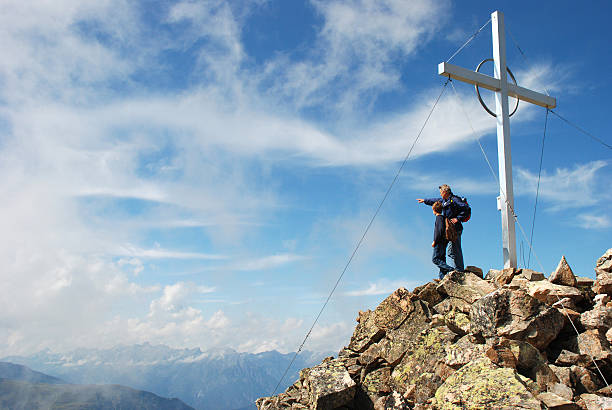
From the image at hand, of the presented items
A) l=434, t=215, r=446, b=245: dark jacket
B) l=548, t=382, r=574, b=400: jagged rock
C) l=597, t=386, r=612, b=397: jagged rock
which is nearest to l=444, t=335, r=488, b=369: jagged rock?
l=548, t=382, r=574, b=400: jagged rock

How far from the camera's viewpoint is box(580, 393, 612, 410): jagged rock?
776cm

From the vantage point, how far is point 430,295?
13.4 metres

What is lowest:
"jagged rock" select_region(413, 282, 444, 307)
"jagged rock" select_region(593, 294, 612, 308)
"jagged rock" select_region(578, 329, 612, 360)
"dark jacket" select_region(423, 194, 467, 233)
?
"jagged rock" select_region(578, 329, 612, 360)

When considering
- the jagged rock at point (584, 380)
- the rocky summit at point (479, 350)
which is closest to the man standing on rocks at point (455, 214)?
the rocky summit at point (479, 350)

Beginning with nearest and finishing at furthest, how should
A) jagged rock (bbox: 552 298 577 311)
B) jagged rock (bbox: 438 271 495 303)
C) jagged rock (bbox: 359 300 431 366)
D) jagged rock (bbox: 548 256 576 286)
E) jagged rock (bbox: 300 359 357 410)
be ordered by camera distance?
jagged rock (bbox: 552 298 577 311) → jagged rock (bbox: 300 359 357 410) → jagged rock (bbox: 548 256 576 286) → jagged rock (bbox: 359 300 431 366) → jagged rock (bbox: 438 271 495 303)

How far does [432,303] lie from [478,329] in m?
3.08

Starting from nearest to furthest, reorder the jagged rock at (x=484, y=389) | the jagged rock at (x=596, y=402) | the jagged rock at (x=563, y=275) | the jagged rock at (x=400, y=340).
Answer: the jagged rock at (x=596, y=402) < the jagged rock at (x=484, y=389) < the jagged rock at (x=563, y=275) < the jagged rock at (x=400, y=340)

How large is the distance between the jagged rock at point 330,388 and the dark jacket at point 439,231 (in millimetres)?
5371

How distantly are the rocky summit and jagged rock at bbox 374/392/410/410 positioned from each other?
0.03 m

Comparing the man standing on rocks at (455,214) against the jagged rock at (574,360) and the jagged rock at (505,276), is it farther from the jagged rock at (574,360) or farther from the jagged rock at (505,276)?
→ the jagged rock at (574,360)

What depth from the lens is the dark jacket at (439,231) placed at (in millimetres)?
14773

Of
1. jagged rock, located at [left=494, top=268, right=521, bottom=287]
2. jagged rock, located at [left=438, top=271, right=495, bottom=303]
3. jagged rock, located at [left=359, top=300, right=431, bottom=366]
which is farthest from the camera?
jagged rock, located at [left=494, top=268, right=521, bottom=287]

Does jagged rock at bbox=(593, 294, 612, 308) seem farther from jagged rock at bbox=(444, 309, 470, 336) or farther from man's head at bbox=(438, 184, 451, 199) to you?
man's head at bbox=(438, 184, 451, 199)

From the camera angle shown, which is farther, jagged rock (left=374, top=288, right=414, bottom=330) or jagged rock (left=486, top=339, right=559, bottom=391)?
jagged rock (left=374, top=288, right=414, bottom=330)
